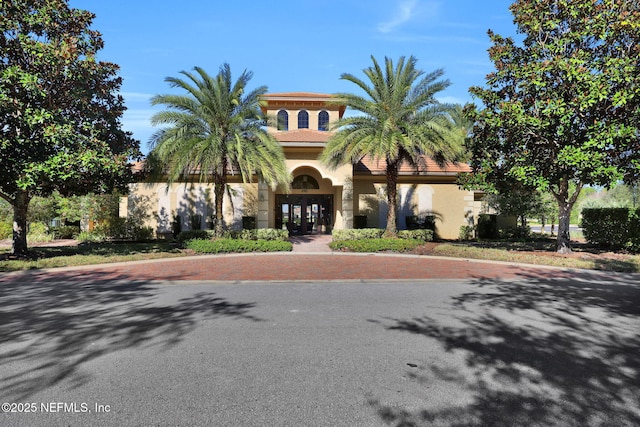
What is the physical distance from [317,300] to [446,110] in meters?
13.8

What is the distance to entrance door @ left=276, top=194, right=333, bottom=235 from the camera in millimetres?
25859

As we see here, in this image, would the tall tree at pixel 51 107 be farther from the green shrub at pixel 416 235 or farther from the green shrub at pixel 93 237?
the green shrub at pixel 416 235

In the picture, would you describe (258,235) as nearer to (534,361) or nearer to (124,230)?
(124,230)

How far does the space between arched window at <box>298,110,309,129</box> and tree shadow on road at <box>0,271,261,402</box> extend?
1834cm

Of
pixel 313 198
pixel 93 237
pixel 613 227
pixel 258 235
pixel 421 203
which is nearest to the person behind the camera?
pixel 613 227

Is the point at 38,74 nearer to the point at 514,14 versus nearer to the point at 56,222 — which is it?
the point at 56,222

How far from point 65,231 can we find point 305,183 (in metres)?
15.9

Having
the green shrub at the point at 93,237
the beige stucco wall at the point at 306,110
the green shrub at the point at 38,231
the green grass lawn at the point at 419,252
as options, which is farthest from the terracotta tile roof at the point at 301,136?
the green shrub at the point at 38,231

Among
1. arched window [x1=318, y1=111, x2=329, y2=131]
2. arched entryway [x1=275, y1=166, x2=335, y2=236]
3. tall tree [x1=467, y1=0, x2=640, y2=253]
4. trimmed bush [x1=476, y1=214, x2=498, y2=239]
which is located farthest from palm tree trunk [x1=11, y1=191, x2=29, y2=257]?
trimmed bush [x1=476, y1=214, x2=498, y2=239]

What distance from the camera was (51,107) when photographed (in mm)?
14031

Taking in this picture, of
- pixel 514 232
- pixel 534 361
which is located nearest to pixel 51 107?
pixel 534 361

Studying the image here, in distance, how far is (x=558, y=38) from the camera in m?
14.9

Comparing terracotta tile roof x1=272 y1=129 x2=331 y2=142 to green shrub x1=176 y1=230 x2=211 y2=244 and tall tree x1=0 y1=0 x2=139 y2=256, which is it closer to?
green shrub x1=176 y1=230 x2=211 y2=244

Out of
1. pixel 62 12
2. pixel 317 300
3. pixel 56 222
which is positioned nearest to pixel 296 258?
pixel 317 300
